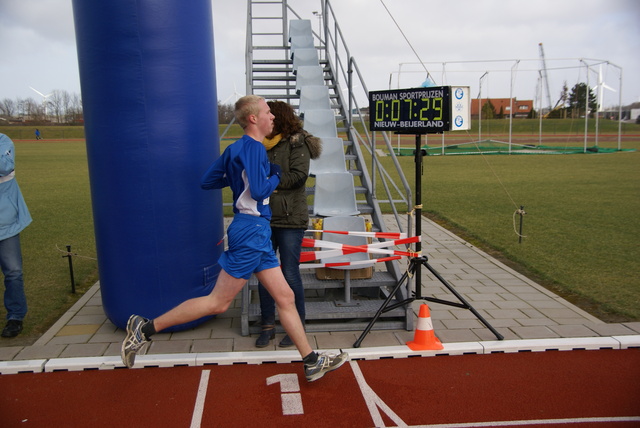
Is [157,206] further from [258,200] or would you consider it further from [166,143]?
[258,200]

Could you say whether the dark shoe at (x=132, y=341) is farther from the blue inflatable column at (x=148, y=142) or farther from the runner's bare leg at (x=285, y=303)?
the runner's bare leg at (x=285, y=303)

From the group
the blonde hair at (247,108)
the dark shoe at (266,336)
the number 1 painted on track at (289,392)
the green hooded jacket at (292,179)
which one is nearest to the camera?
the number 1 painted on track at (289,392)

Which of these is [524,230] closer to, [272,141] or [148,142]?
[272,141]

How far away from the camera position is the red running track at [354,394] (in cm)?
358

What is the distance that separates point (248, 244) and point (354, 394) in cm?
134

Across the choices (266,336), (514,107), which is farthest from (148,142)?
(514,107)

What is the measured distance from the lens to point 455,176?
67.8 ft

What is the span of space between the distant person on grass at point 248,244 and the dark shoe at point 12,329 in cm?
171

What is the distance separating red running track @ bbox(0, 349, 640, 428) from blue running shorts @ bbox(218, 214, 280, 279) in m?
0.92

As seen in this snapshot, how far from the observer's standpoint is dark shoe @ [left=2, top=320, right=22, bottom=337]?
16.5 feet

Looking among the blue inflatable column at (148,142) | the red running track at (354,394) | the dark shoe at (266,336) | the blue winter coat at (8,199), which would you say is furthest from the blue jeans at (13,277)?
the dark shoe at (266,336)

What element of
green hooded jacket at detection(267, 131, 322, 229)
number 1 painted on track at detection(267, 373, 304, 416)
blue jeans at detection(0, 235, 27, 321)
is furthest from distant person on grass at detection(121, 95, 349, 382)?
blue jeans at detection(0, 235, 27, 321)

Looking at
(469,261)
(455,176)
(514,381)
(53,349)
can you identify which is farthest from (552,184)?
(53,349)

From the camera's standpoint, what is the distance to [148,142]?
468 cm
